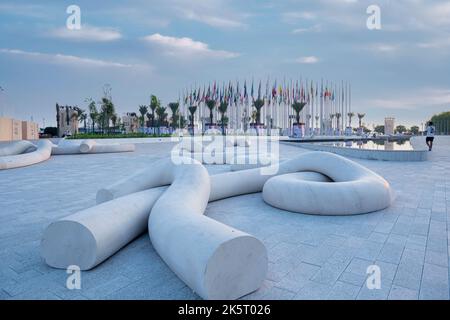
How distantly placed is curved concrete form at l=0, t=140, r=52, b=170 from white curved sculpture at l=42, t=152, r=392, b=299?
1051cm

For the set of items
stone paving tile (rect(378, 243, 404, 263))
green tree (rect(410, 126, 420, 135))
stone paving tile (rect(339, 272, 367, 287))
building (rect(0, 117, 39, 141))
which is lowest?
stone paving tile (rect(339, 272, 367, 287))

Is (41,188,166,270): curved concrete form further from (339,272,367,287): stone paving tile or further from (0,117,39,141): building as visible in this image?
(0,117,39,141): building

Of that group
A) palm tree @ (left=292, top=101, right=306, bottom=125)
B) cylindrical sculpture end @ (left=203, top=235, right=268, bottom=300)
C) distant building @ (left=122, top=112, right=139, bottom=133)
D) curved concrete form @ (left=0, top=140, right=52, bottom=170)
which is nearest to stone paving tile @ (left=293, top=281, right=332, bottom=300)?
cylindrical sculpture end @ (left=203, top=235, right=268, bottom=300)

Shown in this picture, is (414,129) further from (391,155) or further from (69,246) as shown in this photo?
(69,246)

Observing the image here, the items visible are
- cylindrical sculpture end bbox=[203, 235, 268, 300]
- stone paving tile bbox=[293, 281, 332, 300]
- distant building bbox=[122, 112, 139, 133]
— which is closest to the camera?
cylindrical sculpture end bbox=[203, 235, 268, 300]

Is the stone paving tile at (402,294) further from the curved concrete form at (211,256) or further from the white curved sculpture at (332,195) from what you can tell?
the white curved sculpture at (332,195)

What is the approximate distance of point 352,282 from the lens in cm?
330

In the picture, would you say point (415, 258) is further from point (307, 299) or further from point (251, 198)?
point (251, 198)

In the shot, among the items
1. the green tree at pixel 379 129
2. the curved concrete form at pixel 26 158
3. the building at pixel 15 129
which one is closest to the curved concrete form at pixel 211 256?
the curved concrete form at pixel 26 158

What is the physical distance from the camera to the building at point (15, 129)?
36.3 m

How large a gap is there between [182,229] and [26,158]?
14107mm

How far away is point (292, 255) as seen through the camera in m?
4.01

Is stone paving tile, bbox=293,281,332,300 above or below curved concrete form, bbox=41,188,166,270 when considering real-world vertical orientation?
below

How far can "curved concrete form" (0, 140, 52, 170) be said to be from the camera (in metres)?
13.3
